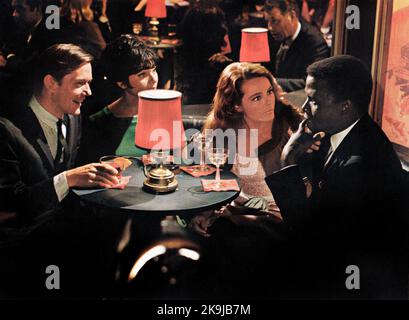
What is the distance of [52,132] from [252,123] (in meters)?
1.22

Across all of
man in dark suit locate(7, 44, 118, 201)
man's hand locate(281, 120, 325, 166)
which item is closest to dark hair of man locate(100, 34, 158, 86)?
man in dark suit locate(7, 44, 118, 201)

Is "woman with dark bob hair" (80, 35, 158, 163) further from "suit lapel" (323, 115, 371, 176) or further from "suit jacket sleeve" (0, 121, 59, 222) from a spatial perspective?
"suit lapel" (323, 115, 371, 176)

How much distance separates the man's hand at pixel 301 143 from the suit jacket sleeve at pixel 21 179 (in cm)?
147

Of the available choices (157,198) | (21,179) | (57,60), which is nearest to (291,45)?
(157,198)

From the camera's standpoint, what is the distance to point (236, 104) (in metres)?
4.05

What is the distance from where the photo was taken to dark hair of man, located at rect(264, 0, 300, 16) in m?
3.97

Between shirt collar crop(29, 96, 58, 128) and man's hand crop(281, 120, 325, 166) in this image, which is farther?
man's hand crop(281, 120, 325, 166)

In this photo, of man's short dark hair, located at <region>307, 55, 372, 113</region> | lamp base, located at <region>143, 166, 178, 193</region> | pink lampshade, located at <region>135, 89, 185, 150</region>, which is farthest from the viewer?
man's short dark hair, located at <region>307, 55, 372, 113</region>

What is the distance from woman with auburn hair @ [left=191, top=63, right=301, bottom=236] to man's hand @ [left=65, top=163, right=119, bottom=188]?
1.93ft

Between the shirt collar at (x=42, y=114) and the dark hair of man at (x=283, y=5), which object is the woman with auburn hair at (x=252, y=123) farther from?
the shirt collar at (x=42, y=114)

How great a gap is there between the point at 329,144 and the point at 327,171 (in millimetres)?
167

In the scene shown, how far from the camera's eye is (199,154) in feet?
13.6
